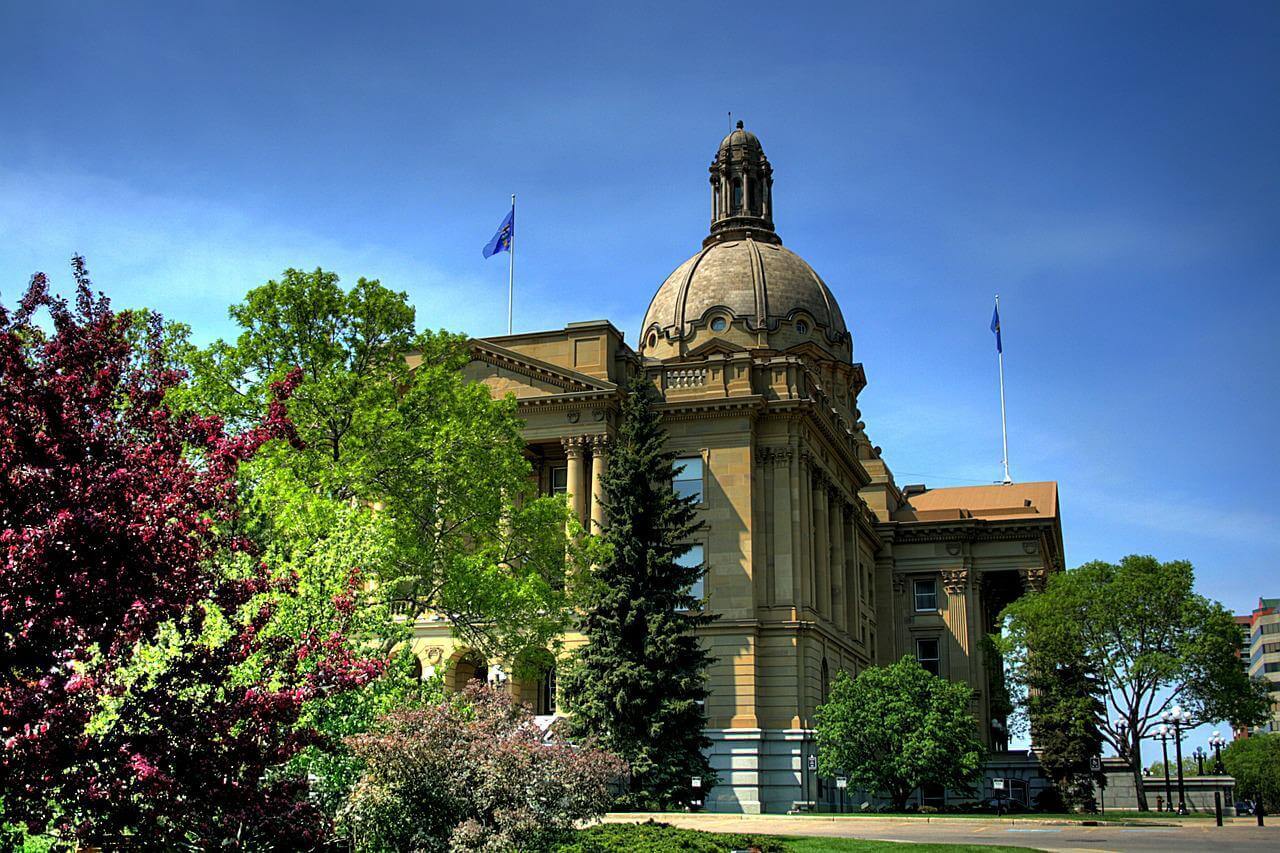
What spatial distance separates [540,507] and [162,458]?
79.2 feet

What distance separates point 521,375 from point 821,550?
15.9 metres

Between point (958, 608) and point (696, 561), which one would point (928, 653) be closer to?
point (958, 608)

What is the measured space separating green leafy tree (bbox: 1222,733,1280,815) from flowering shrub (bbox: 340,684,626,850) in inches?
3219

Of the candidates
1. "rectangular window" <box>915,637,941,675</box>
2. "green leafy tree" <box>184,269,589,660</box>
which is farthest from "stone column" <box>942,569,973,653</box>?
"green leafy tree" <box>184,269,589,660</box>

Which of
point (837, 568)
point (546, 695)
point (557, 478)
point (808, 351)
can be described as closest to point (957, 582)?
point (837, 568)

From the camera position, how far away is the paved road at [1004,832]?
92.2 feet

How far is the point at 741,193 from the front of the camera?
87375 millimetres

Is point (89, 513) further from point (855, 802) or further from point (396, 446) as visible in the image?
point (855, 802)

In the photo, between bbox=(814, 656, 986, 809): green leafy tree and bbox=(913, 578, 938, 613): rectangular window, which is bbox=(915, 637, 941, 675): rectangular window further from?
bbox=(814, 656, 986, 809): green leafy tree

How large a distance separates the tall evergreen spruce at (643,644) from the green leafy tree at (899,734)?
7.75 meters

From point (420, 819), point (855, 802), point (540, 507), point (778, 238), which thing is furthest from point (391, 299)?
point (778, 238)

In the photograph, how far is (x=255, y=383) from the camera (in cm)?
3384

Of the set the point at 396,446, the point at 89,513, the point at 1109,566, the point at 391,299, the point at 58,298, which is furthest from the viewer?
the point at 1109,566

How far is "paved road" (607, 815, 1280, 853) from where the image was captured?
2809cm
